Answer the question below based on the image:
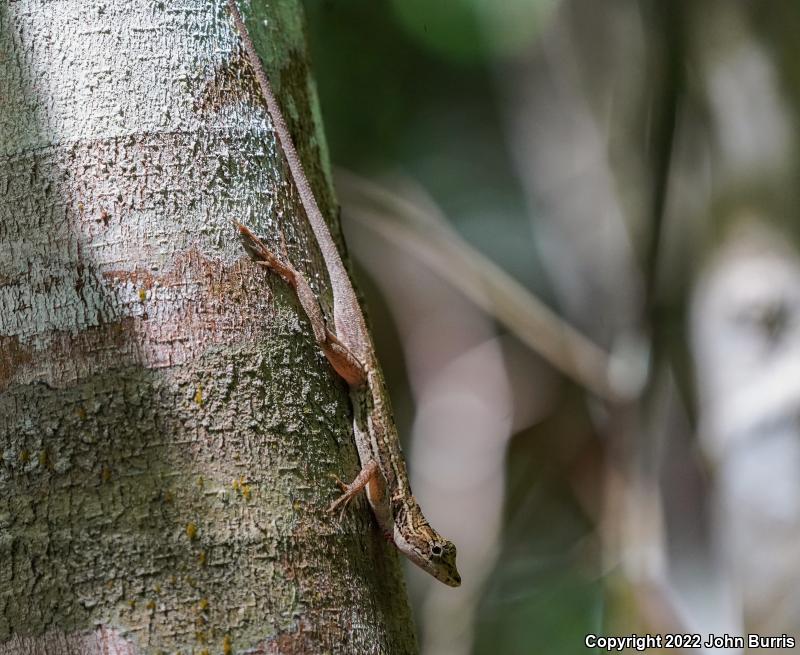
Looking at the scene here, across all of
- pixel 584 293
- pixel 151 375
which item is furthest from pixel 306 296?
pixel 584 293

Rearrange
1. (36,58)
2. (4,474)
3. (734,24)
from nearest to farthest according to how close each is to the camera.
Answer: (4,474), (36,58), (734,24)

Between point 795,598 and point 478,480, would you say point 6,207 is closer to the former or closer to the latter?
point 795,598

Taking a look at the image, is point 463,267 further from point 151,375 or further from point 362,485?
point 151,375

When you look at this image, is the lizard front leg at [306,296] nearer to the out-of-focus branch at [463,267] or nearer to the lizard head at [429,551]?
the lizard head at [429,551]

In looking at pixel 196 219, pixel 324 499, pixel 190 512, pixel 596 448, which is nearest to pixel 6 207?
pixel 196 219

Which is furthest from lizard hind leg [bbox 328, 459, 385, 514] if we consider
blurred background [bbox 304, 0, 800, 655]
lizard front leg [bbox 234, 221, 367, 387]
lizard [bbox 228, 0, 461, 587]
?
blurred background [bbox 304, 0, 800, 655]

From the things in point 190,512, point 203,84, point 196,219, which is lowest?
point 190,512

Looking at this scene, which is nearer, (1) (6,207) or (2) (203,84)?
(1) (6,207)
